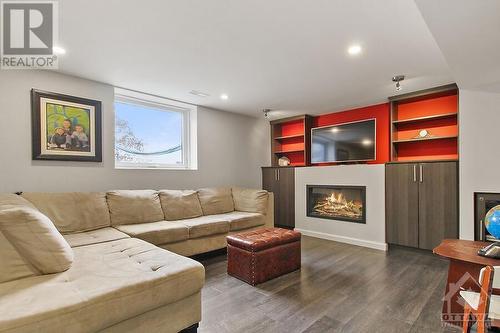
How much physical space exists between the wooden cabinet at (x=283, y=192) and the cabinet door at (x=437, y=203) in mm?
2170

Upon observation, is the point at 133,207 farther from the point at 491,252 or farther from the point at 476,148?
the point at 476,148

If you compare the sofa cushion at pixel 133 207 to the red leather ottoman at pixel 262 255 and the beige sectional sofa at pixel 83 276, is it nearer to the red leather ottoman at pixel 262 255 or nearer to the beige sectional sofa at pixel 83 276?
the beige sectional sofa at pixel 83 276

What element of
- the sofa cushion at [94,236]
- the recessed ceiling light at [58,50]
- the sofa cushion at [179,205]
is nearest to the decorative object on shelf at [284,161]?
the sofa cushion at [179,205]

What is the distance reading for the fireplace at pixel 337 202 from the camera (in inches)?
164

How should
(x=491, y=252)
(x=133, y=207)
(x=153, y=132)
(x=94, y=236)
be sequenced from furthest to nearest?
(x=153, y=132), (x=133, y=207), (x=94, y=236), (x=491, y=252)

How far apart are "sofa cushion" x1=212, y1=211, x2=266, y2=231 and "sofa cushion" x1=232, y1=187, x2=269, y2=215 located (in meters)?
0.13

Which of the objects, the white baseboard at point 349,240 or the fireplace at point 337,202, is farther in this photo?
the fireplace at point 337,202

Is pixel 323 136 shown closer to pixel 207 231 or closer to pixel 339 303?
pixel 207 231

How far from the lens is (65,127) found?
122 inches

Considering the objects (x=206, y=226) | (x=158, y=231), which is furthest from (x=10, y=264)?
(x=206, y=226)

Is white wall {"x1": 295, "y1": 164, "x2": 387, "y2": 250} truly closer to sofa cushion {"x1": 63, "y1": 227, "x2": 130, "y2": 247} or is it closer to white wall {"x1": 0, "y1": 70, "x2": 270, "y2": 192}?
white wall {"x1": 0, "y1": 70, "x2": 270, "y2": 192}

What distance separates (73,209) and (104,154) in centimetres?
88

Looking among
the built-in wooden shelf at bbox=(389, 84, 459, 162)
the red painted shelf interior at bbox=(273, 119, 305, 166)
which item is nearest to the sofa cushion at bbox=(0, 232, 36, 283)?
the built-in wooden shelf at bbox=(389, 84, 459, 162)

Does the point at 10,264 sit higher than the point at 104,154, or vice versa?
the point at 104,154
